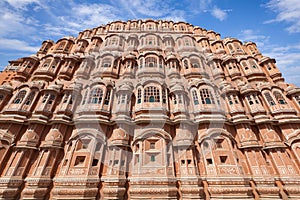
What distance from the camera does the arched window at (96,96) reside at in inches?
533

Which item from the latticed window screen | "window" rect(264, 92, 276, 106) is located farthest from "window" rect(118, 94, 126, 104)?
"window" rect(264, 92, 276, 106)

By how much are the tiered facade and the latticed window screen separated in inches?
4.1

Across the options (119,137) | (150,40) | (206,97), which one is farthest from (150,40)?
(119,137)

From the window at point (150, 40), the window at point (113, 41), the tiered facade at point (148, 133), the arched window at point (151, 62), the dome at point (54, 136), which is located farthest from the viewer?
the window at point (150, 40)

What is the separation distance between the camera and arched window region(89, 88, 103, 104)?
13531 millimetres

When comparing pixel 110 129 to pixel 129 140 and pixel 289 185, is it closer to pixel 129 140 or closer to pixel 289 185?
pixel 129 140

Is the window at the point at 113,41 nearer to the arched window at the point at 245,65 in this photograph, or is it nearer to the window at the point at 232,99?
the window at the point at 232,99

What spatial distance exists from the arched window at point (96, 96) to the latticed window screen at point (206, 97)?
10.2m

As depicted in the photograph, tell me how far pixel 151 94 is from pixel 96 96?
5.57m

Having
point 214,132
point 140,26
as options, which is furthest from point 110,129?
point 140,26

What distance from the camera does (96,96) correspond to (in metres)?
13.9

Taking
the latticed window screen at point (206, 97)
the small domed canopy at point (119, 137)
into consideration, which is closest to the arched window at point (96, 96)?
the small domed canopy at point (119, 137)

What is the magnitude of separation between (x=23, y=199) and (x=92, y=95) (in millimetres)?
9000

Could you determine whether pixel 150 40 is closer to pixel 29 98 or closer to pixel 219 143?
pixel 29 98
